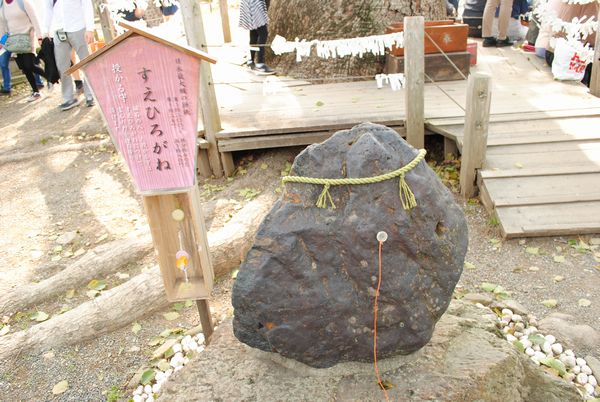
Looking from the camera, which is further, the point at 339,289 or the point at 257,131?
the point at 257,131

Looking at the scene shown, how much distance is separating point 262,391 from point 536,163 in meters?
3.77

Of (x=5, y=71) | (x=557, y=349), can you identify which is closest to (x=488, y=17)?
(x=557, y=349)

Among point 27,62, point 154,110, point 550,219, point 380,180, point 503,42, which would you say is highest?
point 154,110

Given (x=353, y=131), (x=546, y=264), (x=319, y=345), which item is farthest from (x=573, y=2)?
(x=319, y=345)

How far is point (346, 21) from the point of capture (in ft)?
23.7

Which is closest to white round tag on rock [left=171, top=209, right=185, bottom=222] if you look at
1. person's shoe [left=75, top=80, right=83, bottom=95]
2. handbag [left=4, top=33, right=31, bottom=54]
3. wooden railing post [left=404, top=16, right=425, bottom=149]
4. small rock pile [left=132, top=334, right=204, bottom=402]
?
small rock pile [left=132, top=334, right=204, bottom=402]

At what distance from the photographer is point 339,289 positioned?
2.30m

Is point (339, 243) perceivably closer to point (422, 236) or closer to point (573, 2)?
point (422, 236)

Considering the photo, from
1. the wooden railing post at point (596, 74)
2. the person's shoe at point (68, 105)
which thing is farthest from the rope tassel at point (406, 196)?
the person's shoe at point (68, 105)

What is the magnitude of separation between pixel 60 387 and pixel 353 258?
2.37m

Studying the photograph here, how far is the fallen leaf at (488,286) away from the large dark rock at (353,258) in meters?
1.78

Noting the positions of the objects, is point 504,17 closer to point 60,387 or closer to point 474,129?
point 474,129

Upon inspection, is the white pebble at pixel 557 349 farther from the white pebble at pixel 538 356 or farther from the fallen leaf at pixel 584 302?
the fallen leaf at pixel 584 302

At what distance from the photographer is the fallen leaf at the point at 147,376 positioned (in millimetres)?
3383
